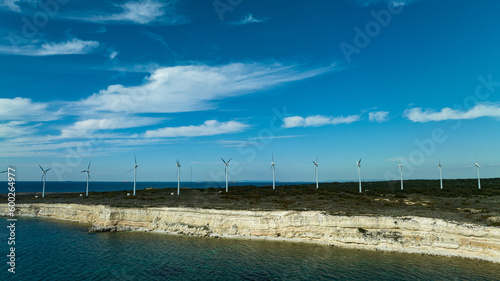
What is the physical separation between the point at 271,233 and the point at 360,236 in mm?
14318

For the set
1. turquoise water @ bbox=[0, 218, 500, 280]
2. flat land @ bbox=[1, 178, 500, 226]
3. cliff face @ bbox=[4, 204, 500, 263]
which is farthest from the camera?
flat land @ bbox=[1, 178, 500, 226]

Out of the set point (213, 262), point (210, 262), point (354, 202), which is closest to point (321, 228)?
point (213, 262)

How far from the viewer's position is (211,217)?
50250 mm

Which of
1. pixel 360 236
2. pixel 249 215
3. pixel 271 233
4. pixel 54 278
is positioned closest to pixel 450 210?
pixel 360 236

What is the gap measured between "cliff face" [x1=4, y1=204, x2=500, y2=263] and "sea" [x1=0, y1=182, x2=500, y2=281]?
2318 mm

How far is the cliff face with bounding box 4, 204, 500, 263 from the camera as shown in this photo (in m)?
36.1

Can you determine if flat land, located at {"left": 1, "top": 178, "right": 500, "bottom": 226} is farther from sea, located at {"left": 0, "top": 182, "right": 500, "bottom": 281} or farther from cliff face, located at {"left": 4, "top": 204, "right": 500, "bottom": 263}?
sea, located at {"left": 0, "top": 182, "right": 500, "bottom": 281}

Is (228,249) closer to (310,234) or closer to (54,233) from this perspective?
(310,234)

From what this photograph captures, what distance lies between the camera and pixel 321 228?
44.0m

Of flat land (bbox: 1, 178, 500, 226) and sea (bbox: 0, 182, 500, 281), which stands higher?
→ flat land (bbox: 1, 178, 500, 226)

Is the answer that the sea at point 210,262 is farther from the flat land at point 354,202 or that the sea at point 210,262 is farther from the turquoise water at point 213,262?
the flat land at point 354,202

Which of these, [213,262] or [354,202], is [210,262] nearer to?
[213,262]

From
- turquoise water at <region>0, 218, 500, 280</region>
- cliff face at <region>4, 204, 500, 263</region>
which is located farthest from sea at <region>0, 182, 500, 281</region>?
cliff face at <region>4, 204, 500, 263</region>

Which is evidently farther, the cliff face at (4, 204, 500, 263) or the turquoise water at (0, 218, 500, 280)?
the cliff face at (4, 204, 500, 263)
